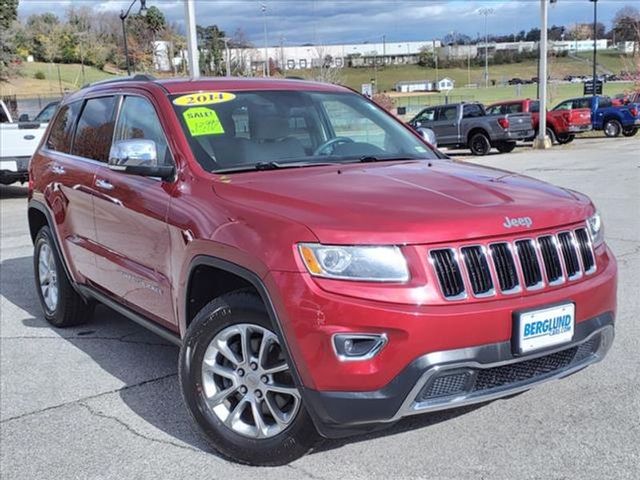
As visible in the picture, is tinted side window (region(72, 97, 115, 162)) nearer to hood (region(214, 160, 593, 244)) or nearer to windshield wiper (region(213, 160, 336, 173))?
windshield wiper (region(213, 160, 336, 173))

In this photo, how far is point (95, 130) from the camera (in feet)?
17.1

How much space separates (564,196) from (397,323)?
1.31m

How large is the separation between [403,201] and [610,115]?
2940cm

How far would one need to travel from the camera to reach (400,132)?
493cm

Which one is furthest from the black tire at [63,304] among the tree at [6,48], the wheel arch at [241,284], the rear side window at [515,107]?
the tree at [6,48]

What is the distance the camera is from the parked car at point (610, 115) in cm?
2906

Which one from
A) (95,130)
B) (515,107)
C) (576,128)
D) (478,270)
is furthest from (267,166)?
(576,128)

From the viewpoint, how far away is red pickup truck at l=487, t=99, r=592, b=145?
1043 inches

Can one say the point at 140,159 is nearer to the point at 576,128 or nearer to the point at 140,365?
the point at 140,365

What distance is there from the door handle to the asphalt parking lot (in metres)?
1.23

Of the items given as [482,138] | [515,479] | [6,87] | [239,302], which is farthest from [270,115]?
[6,87]

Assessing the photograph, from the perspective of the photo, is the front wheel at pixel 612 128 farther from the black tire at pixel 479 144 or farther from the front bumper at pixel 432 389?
the front bumper at pixel 432 389

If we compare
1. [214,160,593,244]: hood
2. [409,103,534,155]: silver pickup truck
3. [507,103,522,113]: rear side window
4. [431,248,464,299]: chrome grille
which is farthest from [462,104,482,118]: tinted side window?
[431,248,464,299]: chrome grille

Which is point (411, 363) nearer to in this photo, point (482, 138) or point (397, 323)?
point (397, 323)
